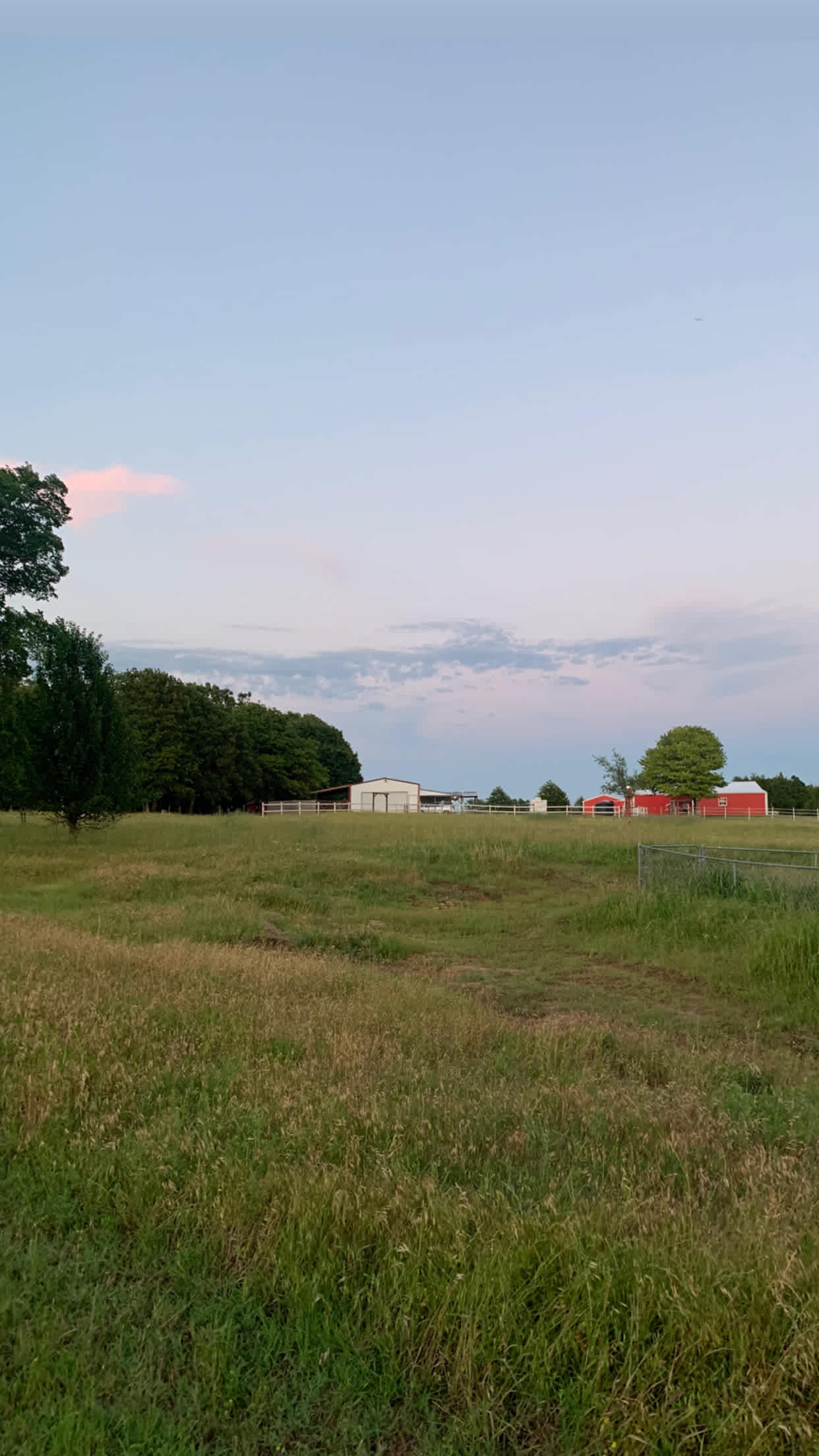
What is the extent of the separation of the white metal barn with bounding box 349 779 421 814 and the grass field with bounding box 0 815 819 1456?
73043 millimetres

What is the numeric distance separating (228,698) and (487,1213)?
91253 millimetres

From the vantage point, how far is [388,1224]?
3.85 meters

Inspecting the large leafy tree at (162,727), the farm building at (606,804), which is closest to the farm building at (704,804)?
the farm building at (606,804)

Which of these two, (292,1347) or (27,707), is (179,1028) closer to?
(292,1347)

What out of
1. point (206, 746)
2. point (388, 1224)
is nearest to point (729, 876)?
point (388, 1224)

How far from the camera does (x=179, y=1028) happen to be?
7.29 meters

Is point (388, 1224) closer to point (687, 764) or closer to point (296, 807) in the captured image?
point (296, 807)

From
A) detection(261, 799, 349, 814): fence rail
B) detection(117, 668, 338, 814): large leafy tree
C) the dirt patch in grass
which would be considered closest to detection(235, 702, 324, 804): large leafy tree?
detection(117, 668, 338, 814): large leafy tree

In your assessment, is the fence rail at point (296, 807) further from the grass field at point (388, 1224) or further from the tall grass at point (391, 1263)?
the tall grass at point (391, 1263)

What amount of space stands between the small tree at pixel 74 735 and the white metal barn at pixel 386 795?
46.9 metres

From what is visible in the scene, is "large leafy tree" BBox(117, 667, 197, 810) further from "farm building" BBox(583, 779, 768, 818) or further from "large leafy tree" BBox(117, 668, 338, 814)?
"farm building" BBox(583, 779, 768, 818)

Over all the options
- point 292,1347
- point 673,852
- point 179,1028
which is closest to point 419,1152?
point 292,1347

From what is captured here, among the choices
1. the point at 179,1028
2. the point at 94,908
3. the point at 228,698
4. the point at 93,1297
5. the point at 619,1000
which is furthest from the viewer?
the point at 228,698

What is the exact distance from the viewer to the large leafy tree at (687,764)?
9581 centimetres
